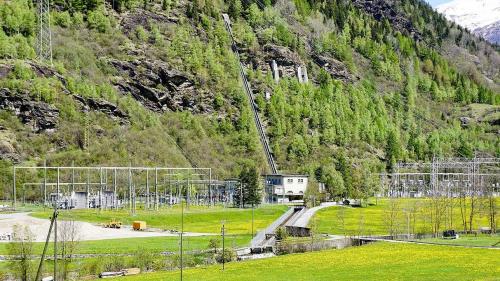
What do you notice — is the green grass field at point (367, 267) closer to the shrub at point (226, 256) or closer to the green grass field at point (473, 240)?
the shrub at point (226, 256)

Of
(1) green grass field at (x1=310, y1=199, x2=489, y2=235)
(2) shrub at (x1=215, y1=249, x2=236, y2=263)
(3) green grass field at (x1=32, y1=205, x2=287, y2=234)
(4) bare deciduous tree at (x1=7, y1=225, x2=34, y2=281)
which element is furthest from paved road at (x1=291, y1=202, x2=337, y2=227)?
(4) bare deciduous tree at (x1=7, y1=225, x2=34, y2=281)

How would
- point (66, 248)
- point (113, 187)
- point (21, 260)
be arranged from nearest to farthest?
point (21, 260)
point (66, 248)
point (113, 187)

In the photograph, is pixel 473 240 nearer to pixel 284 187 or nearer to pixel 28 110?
pixel 284 187

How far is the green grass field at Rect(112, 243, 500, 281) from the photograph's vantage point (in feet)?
219

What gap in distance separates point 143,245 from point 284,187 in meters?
93.0

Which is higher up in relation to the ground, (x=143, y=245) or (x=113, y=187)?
(x=113, y=187)

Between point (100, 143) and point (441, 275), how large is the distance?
110030mm

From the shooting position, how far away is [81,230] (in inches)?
3994

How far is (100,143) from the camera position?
163m

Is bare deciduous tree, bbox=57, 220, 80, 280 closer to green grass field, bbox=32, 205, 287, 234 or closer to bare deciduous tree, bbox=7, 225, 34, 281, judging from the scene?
bare deciduous tree, bbox=7, 225, 34, 281

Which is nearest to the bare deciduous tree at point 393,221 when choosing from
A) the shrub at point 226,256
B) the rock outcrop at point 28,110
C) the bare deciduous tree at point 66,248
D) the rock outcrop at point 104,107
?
the shrub at point 226,256

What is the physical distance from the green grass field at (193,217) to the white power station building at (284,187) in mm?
35324

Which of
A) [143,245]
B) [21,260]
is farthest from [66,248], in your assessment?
[143,245]

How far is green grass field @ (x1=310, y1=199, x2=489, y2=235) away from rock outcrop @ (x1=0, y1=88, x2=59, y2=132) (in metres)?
62.3
